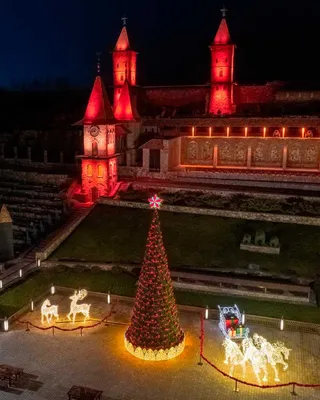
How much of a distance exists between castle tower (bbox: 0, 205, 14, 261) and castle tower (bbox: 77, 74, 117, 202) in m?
10.2

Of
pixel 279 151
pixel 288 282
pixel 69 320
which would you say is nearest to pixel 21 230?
pixel 69 320

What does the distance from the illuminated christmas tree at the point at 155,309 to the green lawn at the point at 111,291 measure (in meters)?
5.34

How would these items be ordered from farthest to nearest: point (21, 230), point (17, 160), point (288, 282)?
point (17, 160), point (21, 230), point (288, 282)

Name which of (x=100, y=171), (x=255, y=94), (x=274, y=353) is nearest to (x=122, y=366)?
(x=274, y=353)

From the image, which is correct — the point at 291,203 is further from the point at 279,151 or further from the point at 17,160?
the point at 17,160

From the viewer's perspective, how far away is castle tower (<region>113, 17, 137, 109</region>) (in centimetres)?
4983

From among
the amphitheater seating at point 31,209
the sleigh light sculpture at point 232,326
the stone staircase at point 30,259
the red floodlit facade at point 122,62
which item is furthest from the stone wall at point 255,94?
the sleigh light sculpture at point 232,326

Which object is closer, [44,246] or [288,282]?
[288,282]

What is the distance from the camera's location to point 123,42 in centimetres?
5025

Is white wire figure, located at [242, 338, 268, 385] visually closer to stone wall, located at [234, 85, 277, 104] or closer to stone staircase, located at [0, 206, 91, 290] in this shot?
stone staircase, located at [0, 206, 91, 290]

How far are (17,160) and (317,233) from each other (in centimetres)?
3150

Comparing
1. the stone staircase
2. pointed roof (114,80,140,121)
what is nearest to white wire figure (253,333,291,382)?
the stone staircase

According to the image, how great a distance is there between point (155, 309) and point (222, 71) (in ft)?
124

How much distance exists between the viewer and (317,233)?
28.6 m
